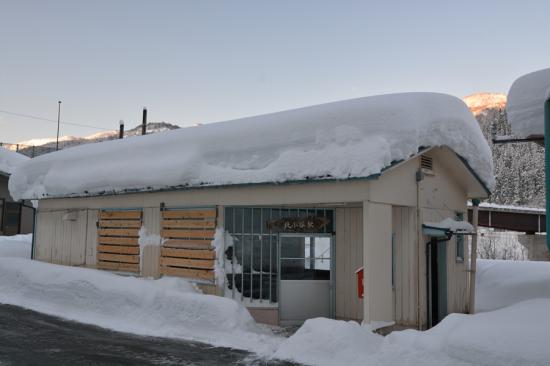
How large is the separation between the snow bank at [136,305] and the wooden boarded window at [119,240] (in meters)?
1.02

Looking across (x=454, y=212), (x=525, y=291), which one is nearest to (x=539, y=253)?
(x=525, y=291)

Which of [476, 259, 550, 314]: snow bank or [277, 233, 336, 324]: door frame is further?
[476, 259, 550, 314]: snow bank

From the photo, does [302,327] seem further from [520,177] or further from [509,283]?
[520,177]

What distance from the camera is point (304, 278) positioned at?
41.0 feet

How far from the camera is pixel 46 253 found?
18.0m

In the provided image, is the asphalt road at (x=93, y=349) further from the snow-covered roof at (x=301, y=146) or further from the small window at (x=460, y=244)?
the small window at (x=460, y=244)

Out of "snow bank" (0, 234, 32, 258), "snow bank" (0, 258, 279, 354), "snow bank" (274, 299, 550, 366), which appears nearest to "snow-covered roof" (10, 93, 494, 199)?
"snow bank" (0, 258, 279, 354)

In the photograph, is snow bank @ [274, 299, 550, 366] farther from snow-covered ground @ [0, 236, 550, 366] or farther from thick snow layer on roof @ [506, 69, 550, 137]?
thick snow layer on roof @ [506, 69, 550, 137]

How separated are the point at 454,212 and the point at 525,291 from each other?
4.14m

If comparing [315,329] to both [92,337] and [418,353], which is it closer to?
[418,353]

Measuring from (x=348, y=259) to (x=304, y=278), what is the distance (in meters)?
1.19

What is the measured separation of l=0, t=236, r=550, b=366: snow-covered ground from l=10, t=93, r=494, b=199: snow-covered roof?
9.10 feet

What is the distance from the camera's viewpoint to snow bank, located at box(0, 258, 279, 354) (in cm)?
1050

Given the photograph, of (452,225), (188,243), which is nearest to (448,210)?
(452,225)
